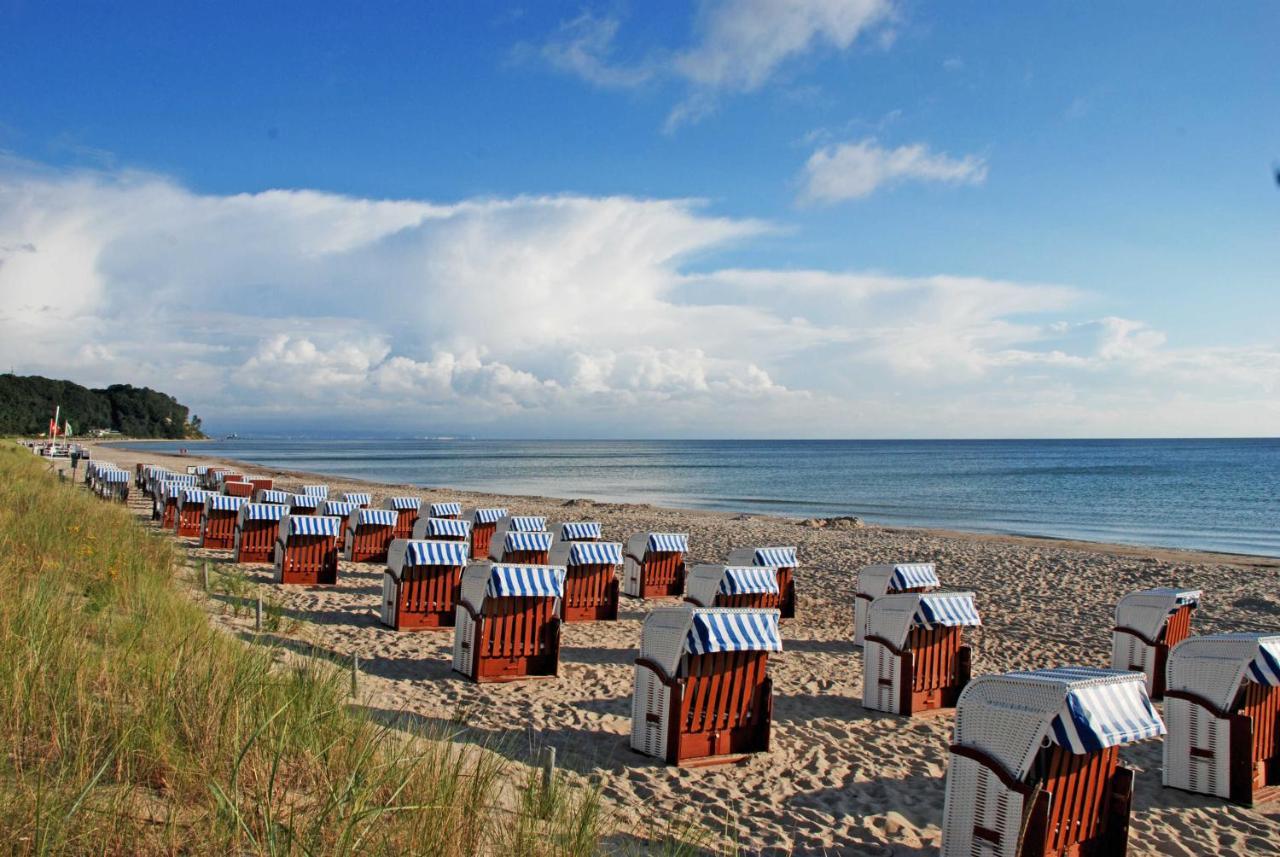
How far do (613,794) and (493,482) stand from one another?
52247 millimetres

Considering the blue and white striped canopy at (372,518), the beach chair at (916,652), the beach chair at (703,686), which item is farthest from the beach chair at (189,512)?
the beach chair at (916,652)

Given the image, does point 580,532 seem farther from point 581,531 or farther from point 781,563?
point 781,563

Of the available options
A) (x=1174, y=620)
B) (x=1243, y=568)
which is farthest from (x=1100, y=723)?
(x=1243, y=568)

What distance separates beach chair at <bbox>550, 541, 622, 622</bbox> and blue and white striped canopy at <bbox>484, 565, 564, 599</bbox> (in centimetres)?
295

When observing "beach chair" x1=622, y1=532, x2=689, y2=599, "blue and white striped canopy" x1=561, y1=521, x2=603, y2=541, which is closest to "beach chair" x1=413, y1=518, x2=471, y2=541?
"blue and white striped canopy" x1=561, y1=521, x2=603, y2=541

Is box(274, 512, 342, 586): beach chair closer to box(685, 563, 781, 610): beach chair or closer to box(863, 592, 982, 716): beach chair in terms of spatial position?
box(685, 563, 781, 610): beach chair

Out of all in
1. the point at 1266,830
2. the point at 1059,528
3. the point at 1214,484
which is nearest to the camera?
the point at 1266,830

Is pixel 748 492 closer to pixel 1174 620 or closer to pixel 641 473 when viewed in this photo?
pixel 641 473

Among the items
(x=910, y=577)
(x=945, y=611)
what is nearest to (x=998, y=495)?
A: (x=910, y=577)

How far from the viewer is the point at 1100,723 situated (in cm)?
450

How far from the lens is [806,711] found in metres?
7.73

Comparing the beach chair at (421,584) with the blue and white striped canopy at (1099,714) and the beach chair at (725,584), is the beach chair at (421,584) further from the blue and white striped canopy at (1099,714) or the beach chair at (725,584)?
the blue and white striped canopy at (1099,714)

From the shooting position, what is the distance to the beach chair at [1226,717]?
5.86 m

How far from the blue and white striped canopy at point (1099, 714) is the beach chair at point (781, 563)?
702 cm
